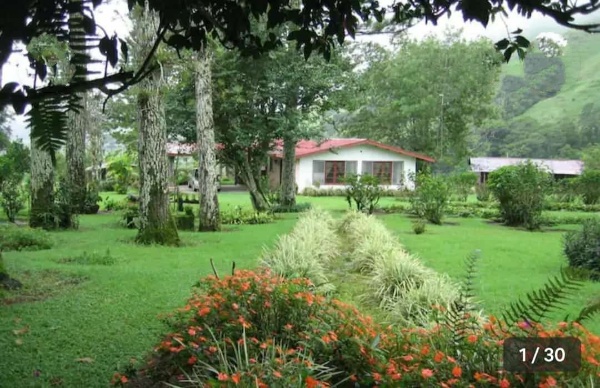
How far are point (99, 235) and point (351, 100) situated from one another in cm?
1152

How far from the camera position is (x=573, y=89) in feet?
A: 263

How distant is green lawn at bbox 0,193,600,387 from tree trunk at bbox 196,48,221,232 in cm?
80

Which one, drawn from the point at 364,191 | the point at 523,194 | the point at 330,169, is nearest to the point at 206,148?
the point at 364,191

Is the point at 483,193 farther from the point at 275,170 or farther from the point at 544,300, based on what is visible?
the point at 544,300

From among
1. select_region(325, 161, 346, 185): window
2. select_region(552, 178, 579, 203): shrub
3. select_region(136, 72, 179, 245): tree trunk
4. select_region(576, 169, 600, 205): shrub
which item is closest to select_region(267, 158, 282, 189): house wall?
select_region(325, 161, 346, 185): window

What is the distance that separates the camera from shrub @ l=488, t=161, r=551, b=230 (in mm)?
15484

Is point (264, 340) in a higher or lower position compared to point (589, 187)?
lower

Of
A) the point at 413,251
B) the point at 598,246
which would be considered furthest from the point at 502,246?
the point at 598,246

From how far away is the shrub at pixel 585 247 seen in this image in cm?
795

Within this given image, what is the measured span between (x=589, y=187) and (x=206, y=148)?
18893 millimetres

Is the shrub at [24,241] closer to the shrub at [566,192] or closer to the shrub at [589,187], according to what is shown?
the shrub at [566,192]

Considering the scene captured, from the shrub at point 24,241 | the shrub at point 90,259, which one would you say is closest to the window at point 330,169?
the shrub at point 24,241

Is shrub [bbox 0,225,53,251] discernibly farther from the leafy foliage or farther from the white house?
the white house

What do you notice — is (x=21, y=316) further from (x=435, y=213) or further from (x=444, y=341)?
(x=435, y=213)
